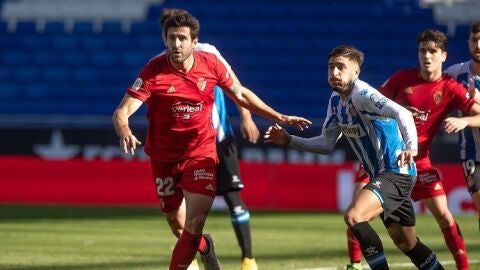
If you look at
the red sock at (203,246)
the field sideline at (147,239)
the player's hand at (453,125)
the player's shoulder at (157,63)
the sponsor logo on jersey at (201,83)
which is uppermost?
the player's shoulder at (157,63)

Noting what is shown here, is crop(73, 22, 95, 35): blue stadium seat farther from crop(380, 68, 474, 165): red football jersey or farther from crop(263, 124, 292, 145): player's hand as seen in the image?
crop(263, 124, 292, 145): player's hand

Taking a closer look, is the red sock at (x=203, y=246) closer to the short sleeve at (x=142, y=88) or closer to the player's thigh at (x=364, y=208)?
the short sleeve at (x=142, y=88)

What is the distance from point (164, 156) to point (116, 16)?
15.4 meters

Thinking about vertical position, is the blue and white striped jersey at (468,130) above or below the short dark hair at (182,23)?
below

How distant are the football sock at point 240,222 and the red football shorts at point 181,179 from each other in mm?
1254

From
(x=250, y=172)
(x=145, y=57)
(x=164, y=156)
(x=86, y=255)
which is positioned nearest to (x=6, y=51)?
(x=145, y=57)

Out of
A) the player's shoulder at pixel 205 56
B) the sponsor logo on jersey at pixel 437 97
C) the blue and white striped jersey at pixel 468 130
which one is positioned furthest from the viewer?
the blue and white striped jersey at pixel 468 130

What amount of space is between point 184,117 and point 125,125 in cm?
79

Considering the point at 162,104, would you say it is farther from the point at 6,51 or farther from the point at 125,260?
the point at 6,51

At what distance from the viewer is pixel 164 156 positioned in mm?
8805

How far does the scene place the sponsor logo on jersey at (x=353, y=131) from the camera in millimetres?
8219

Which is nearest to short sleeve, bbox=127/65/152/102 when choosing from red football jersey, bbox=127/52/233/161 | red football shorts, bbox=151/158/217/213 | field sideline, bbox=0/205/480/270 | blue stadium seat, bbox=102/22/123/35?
red football jersey, bbox=127/52/233/161

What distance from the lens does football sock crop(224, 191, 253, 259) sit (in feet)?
33.3

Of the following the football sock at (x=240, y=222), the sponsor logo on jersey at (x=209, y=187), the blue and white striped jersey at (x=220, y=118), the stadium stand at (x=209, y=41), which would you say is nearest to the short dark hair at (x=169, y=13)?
the blue and white striped jersey at (x=220, y=118)
